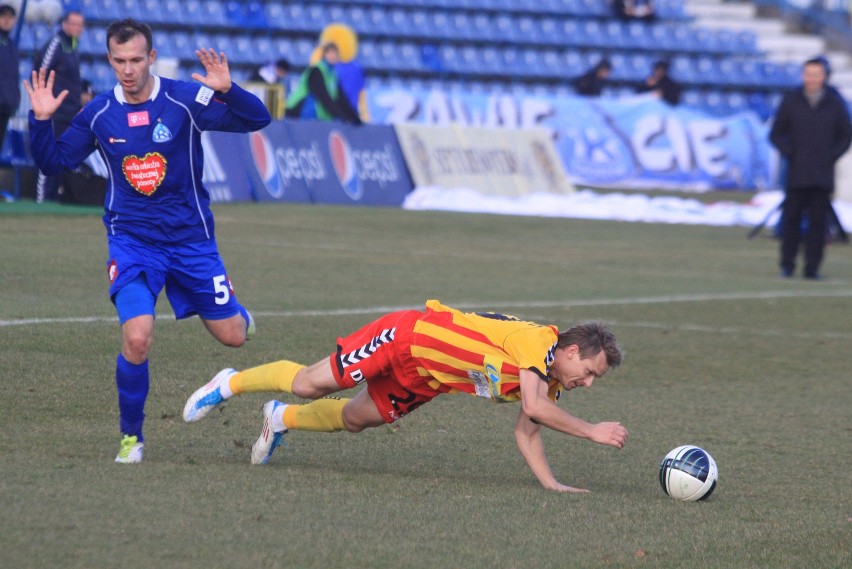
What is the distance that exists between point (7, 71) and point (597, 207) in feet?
32.8

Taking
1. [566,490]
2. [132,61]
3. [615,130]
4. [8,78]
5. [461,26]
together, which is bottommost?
[615,130]

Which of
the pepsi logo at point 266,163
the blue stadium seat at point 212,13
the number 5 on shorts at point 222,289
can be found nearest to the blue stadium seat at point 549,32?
the blue stadium seat at point 212,13

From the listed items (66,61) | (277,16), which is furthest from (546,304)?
(277,16)

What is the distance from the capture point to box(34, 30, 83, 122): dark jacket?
16.8m

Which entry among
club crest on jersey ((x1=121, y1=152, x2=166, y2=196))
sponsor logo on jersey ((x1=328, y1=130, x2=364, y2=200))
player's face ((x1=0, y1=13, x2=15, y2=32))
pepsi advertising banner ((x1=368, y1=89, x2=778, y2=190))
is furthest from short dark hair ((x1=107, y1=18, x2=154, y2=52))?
pepsi advertising banner ((x1=368, y1=89, x2=778, y2=190))

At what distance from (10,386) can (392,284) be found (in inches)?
236

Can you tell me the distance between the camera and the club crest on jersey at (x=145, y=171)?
6.31 m

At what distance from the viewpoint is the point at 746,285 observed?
48.6ft

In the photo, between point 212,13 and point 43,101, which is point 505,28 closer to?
point 212,13

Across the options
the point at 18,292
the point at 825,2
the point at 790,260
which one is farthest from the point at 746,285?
the point at 825,2

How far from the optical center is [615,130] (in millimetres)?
29703

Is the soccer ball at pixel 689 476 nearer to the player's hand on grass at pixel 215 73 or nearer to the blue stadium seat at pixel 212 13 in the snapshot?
the player's hand on grass at pixel 215 73

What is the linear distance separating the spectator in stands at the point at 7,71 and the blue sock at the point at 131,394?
1181 centimetres

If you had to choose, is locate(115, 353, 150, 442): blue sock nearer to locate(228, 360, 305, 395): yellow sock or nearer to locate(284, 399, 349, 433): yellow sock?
locate(228, 360, 305, 395): yellow sock
